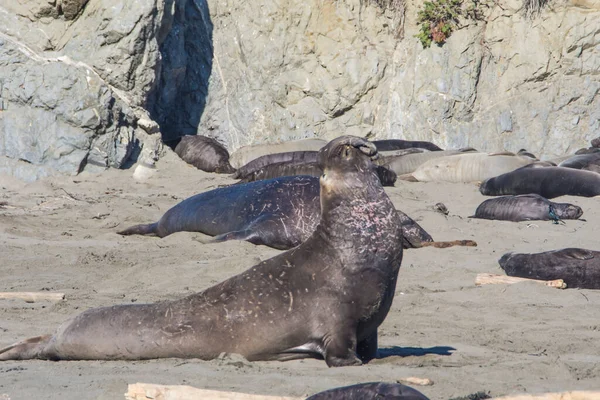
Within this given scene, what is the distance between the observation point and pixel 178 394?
346 centimetres

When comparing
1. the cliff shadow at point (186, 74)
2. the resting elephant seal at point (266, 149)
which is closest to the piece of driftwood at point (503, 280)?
the resting elephant seal at point (266, 149)

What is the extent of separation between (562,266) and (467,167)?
8364mm

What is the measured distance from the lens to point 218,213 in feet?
31.7

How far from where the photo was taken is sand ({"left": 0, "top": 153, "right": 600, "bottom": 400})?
4.06m

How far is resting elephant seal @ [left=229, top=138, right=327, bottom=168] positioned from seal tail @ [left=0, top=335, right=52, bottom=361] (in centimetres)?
1199

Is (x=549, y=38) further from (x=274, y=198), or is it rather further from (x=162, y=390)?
(x=162, y=390)

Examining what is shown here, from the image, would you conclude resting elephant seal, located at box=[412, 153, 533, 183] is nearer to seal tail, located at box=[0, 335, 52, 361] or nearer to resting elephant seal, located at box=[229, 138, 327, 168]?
resting elephant seal, located at box=[229, 138, 327, 168]

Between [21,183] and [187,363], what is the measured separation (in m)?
9.94

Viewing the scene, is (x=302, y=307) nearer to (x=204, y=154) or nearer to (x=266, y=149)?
(x=204, y=154)

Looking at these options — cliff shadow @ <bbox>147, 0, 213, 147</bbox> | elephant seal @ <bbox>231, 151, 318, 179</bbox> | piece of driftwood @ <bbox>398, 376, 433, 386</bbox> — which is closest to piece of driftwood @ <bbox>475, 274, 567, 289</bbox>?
piece of driftwood @ <bbox>398, 376, 433, 386</bbox>

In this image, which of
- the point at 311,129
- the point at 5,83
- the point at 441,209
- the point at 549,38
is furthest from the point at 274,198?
the point at 549,38

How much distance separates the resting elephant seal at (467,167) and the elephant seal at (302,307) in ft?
34.6

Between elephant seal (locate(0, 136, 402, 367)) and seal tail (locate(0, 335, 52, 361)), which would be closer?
elephant seal (locate(0, 136, 402, 367))

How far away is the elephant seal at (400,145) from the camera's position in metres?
17.5
